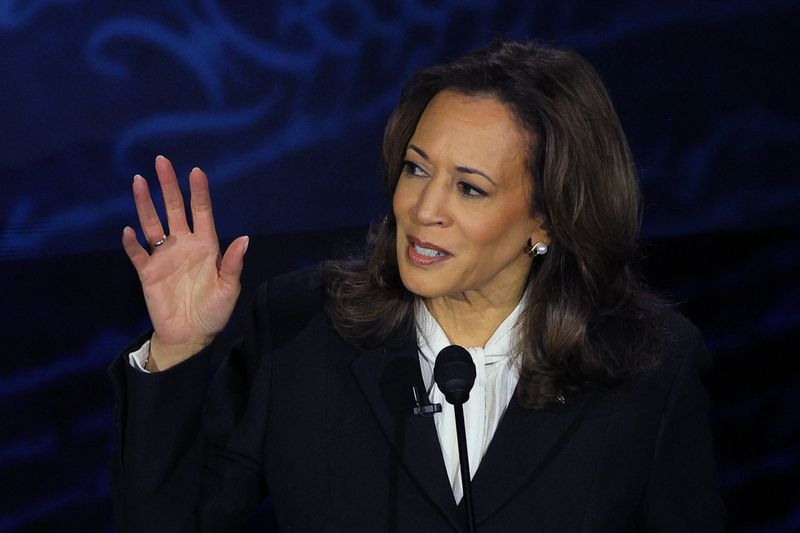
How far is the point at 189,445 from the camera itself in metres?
1.80

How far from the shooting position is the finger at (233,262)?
1.73m

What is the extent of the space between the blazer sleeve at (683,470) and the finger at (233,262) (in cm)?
76

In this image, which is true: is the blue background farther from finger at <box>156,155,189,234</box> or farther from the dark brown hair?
finger at <box>156,155,189,234</box>

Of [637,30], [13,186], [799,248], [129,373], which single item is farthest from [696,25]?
[129,373]

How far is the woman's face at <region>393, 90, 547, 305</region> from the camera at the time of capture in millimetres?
1851

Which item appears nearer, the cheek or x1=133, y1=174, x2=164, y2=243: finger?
x1=133, y1=174, x2=164, y2=243: finger

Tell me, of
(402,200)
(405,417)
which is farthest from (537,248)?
(405,417)

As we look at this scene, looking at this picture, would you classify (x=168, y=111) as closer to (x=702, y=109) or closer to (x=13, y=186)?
(x=13, y=186)

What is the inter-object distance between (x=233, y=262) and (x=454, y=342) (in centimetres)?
47

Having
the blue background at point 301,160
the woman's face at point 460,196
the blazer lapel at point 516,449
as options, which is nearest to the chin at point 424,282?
the woman's face at point 460,196

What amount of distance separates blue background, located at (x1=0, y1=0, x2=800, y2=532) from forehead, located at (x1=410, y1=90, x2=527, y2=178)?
89 centimetres

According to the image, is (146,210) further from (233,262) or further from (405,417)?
(405,417)

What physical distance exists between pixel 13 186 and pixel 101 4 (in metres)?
0.43

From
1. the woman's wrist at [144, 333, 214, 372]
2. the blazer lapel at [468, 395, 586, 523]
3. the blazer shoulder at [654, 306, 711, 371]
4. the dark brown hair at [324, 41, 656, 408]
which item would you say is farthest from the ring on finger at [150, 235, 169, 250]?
the blazer shoulder at [654, 306, 711, 371]
